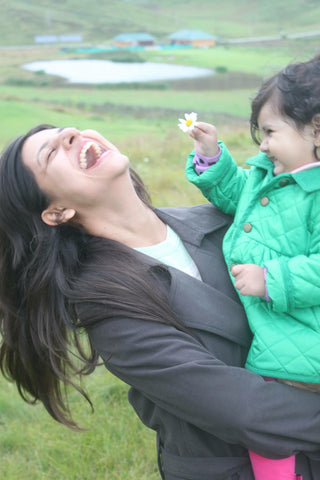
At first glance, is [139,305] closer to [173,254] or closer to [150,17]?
[173,254]

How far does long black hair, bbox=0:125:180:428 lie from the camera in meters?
1.71

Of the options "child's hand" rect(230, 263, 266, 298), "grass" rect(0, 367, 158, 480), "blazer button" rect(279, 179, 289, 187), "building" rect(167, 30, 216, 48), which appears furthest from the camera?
"building" rect(167, 30, 216, 48)

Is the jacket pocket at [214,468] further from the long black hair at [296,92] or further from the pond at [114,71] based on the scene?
the pond at [114,71]

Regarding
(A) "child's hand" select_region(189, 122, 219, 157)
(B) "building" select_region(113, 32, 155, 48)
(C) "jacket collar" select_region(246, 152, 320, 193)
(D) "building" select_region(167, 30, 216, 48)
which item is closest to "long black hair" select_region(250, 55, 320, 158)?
(C) "jacket collar" select_region(246, 152, 320, 193)

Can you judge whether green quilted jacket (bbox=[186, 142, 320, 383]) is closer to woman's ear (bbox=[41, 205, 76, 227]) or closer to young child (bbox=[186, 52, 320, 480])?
young child (bbox=[186, 52, 320, 480])

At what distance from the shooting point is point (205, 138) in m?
2.09

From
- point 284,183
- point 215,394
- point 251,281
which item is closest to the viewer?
point 215,394

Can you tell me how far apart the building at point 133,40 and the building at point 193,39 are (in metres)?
2.89

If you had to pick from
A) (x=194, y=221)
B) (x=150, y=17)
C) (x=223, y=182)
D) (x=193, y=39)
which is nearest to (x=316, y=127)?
(x=223, y=182)

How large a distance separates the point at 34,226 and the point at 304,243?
927 mm

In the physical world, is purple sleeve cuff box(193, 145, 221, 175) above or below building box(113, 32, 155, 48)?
above

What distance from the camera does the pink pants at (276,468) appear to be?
1.68 metres

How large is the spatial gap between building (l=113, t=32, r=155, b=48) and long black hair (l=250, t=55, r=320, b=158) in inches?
2464

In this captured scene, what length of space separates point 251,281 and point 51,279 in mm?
661
